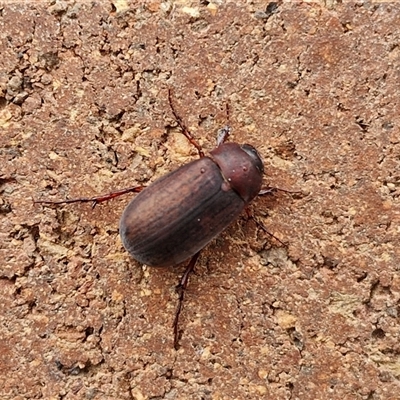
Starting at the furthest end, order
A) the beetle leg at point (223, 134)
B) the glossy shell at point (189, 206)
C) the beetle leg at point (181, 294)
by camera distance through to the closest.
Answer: the beetle leg at point (223, 134), the beetle leg at point (181, 294), the glossy shell at point (189, 206)

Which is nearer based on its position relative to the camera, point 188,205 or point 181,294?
point 188,205

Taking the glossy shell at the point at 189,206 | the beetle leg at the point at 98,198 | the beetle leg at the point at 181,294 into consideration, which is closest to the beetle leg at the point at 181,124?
the glossy shell at the point at 189,206

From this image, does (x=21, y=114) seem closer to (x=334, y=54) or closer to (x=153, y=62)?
(x=153, y=62)

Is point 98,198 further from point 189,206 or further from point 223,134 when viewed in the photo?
point 223,134

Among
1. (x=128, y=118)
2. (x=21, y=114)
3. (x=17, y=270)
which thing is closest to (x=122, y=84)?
(x=128, y=118)

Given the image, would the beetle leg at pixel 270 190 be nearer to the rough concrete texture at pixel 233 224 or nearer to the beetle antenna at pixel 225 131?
the rough concrete texture at pixel 233 224

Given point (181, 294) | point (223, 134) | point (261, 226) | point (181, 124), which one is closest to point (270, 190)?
point (261, 226)
